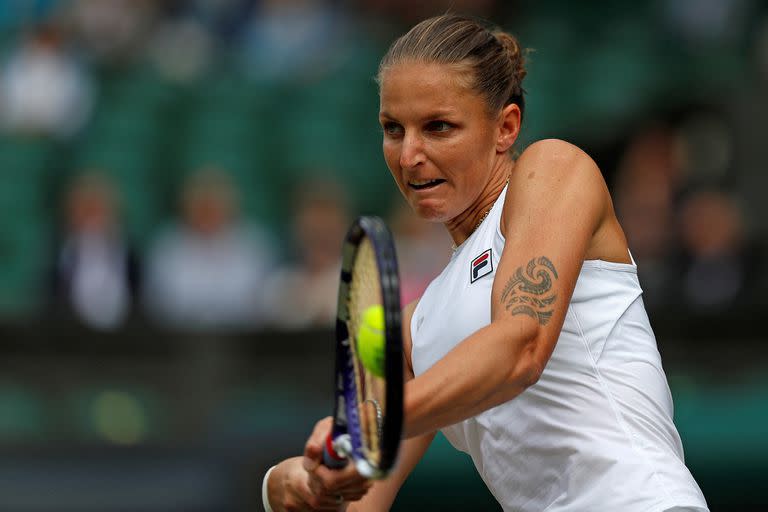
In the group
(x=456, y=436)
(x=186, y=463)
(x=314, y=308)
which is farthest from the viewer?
(x=314, y=308)

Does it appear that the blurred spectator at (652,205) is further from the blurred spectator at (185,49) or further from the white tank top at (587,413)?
the blurred spectator at (185,49)

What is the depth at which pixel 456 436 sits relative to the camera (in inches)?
138

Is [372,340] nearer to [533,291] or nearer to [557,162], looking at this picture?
[533,291]

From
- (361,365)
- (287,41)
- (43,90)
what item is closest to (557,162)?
(361,365)

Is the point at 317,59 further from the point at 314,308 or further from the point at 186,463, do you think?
the point at 186,463

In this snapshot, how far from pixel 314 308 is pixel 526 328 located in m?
4.56

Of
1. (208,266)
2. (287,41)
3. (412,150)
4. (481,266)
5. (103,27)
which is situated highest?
(103,27)

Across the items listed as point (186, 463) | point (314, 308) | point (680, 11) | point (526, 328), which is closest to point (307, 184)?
point (314, 308)

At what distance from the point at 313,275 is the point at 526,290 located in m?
4.63

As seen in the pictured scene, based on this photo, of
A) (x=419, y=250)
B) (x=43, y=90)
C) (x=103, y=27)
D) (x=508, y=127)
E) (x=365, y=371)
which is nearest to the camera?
(x=365, y=371)

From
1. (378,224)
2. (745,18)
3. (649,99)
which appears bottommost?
(378,224)

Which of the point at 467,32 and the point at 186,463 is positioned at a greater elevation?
the point at 467,32

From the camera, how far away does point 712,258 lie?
7.11 meters

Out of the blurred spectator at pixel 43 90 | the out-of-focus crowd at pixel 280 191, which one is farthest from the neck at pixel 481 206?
the blurred spectator at pixel 43 90
